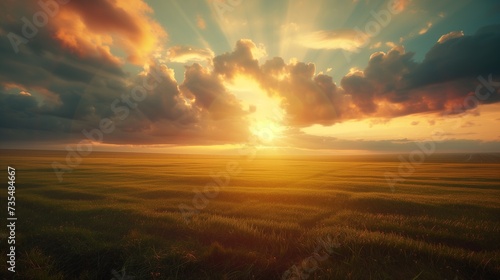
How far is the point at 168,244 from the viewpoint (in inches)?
377

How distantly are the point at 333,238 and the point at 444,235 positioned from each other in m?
5.06

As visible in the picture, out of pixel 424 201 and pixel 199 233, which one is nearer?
pixel 199 233

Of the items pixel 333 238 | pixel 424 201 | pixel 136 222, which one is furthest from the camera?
pixel 424 201

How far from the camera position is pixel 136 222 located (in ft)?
41.9

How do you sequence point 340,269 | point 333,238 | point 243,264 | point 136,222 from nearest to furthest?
1. point 340,269
2. point 243,264
3. point 333,238
4. point 136,222

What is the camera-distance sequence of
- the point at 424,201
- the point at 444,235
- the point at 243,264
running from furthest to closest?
1. the point at 424,201
2. the point at 444,235
3. the point at 243,264

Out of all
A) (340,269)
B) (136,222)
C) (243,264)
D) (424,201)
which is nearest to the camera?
(340,269)

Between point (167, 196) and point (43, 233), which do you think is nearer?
point (43, 233)

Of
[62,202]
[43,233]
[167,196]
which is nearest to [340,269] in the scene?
[43,233]

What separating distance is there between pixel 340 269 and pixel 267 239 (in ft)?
10.6

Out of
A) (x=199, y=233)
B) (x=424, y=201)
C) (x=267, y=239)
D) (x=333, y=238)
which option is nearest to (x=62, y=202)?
(x=199, y=233)

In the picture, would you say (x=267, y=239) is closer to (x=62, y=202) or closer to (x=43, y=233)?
(x=43, y=233)

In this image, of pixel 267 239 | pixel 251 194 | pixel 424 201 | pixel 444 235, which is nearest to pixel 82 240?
pixel 267 239

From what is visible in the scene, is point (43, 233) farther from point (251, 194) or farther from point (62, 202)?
point (251, 194)
